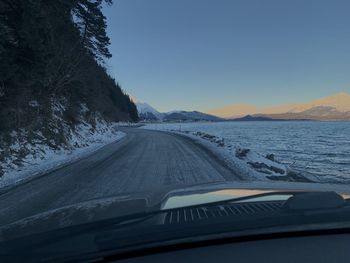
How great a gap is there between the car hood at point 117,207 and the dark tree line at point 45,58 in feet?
38.6

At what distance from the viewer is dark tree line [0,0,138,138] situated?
15906mm

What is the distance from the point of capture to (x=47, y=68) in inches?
755

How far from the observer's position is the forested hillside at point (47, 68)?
52.4ft

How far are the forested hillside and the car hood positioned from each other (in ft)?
38.6

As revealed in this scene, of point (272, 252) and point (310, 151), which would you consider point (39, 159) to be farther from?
point (310, 151)

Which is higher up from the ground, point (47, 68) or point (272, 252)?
point (47, 68)

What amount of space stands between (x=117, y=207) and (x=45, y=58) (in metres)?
15.8

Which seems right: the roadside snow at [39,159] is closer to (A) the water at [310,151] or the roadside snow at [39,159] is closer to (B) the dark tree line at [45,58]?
(B) the dark tree line at [45,58]

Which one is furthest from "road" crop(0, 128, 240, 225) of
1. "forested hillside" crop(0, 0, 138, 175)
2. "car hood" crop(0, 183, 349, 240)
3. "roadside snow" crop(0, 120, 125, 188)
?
"car hood" crop(0, 183, 349, 240)

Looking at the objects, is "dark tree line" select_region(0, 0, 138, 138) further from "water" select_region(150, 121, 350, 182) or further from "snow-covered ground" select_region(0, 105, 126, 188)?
"water" select_region(150, 121, 350, 182)

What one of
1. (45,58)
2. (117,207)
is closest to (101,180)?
(45,58)

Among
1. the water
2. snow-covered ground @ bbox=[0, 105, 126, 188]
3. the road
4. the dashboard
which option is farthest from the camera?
the water

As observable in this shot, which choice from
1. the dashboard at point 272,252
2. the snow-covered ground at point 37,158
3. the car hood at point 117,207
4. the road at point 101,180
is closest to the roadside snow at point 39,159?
the snow-covered ground at point 37,158

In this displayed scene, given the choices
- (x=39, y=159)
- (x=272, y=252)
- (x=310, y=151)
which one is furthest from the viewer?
(x=310, y=151)
